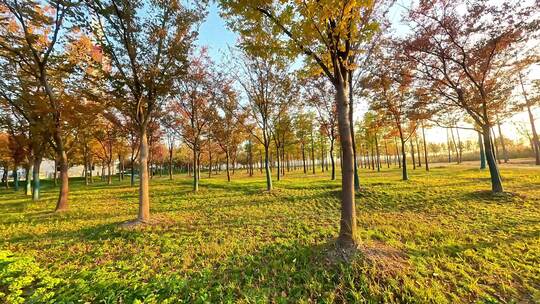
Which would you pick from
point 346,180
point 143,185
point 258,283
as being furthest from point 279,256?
point 143,185

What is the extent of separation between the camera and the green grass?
13.2ft

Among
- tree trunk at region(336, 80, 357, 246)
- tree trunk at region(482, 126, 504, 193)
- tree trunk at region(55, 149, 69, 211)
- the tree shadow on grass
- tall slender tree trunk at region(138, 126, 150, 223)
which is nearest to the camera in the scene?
the tree shadow on grass

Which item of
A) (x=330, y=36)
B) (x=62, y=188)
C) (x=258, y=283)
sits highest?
(x=330, y=36)

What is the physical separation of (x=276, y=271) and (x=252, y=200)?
8453 millimetres

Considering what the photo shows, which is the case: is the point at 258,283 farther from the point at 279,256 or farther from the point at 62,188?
the point at 62,188

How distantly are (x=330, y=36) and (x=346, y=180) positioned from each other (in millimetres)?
3472

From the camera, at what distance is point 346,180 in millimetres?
5539

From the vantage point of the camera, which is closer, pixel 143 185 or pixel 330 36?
pixel 330 36

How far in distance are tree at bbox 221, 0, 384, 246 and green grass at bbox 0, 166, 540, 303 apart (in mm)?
1329

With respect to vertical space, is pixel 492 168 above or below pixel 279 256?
above

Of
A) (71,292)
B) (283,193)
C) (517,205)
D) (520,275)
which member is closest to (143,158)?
Answer: (71,292)

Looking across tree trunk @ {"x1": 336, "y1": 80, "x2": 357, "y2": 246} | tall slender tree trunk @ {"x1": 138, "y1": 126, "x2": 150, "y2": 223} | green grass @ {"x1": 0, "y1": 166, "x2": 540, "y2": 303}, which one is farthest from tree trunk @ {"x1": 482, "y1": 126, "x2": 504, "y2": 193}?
tall slender tree trunk @ {"x1": 138, "y1": 126, "x2": 150, "y2": 223}

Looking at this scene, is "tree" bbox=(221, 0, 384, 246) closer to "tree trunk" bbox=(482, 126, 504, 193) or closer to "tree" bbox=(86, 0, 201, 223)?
"tree" bbox=(86, 0, 201, 223)

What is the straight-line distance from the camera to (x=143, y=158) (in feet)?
29.5
